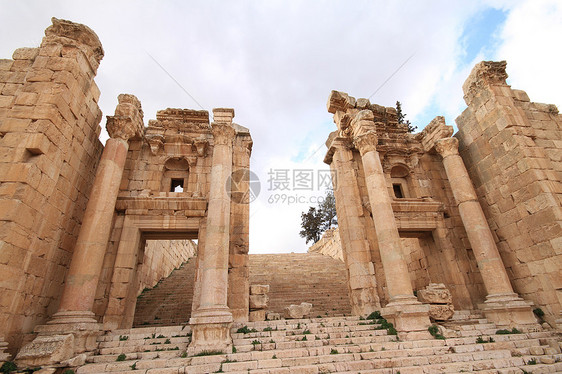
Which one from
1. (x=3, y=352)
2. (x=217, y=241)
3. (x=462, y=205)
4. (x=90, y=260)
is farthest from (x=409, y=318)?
(x=3, y=352)

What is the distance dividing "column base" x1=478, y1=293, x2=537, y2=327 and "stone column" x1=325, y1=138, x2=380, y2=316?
3.49 m

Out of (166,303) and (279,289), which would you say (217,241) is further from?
(166,303)

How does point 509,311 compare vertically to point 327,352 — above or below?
above

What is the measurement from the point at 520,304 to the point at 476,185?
5.02 meters

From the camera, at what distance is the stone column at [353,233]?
969 cm

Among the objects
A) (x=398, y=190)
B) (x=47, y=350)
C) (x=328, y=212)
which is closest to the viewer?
(x=47, y=350)

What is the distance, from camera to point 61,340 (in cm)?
620

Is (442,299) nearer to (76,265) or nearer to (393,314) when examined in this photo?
(393,314)

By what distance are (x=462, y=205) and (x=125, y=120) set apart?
1319cm

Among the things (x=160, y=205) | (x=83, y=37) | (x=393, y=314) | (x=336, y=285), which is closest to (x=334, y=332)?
(x=393, y=314)

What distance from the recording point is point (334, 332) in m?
7.69

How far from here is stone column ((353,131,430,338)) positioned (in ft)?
25.7

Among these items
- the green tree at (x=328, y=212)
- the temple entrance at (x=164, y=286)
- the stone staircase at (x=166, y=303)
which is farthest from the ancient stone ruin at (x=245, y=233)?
the green tree at (x=328, y=212)

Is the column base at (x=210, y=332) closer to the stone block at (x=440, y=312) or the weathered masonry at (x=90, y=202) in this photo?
the weathered masonry at (x=90, y=202)
